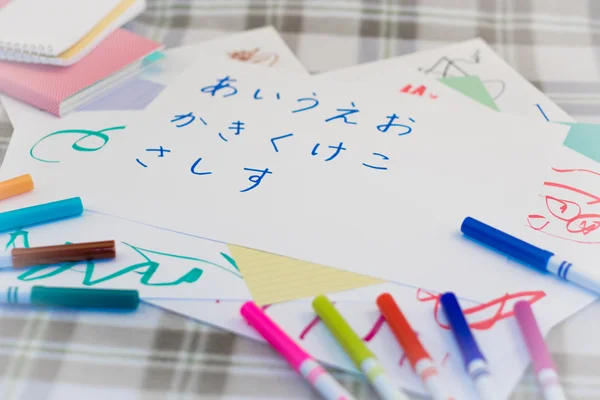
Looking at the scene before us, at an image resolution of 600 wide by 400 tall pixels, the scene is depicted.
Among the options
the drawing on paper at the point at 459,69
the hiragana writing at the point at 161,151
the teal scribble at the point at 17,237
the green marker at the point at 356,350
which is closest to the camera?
the green marker at the point at 356,350

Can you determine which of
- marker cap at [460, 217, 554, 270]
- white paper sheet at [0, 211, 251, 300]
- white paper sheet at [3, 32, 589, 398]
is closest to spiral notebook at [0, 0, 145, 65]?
white paper sheet at [0, 211, 251, 300]

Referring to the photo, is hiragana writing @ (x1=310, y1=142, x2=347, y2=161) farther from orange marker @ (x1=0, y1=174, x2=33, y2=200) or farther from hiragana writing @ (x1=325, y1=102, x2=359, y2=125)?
orange marker @ (x1=0, y1=174, x2=33, y2=200)

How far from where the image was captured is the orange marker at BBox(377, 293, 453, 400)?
0.49 metres

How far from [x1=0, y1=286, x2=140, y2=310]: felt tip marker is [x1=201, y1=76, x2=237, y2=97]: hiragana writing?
0.97 ft

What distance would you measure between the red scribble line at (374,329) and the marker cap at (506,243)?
12cm

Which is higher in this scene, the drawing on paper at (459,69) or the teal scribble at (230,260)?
the drawing on paper at (459,69)

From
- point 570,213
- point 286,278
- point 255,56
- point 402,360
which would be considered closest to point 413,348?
point 402,360

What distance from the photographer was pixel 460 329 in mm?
524

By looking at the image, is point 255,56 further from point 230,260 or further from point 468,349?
point 468,349

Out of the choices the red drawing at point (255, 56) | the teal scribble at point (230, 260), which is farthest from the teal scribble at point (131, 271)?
the red drawing at point (255, 56)

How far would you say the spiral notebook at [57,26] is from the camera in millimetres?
762

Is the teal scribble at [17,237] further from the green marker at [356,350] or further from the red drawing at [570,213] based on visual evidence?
the red drawing at [570,213]

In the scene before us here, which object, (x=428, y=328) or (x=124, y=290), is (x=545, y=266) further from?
(x=124, y=290)

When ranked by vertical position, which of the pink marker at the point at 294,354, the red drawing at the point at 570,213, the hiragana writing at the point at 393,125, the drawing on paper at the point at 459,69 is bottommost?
the pink marker at the point at 294,354
